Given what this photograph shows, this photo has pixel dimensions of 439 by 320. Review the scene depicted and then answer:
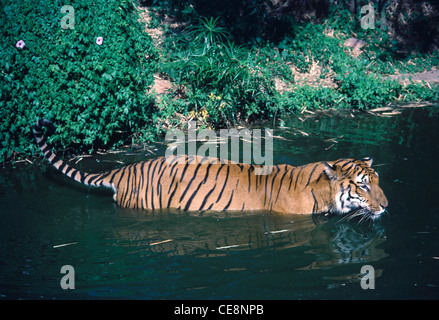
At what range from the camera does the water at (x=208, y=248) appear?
3828 millimetres

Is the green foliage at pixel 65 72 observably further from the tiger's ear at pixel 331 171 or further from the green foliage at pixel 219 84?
the tiger's ear at pixel 331 171

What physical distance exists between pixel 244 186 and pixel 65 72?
3.04m

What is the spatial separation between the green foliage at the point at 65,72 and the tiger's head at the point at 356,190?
3.21 m

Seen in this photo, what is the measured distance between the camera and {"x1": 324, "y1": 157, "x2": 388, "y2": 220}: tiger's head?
184 inches

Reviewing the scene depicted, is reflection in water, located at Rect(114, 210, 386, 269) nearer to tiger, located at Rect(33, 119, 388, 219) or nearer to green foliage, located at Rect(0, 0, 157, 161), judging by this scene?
tiger, located at Rect(33, 119, 388, 219)

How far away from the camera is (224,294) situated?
376 cm

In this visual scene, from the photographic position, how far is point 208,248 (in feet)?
14.7

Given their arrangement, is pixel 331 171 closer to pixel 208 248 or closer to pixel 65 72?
pixel 208 248

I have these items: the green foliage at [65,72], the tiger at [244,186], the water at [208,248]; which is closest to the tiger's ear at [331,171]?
the tiger at [244,186]

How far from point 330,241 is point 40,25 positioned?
459 centimetres

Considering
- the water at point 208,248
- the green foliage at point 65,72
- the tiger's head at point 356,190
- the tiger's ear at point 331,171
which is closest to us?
the water at point 208,248

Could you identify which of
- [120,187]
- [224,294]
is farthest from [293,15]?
[224,294]

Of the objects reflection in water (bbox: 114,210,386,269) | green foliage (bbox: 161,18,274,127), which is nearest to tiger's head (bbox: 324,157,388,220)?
reflection in water (bbox: 114,210,386,269)

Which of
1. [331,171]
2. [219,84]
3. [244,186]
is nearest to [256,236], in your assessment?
[244,186]
